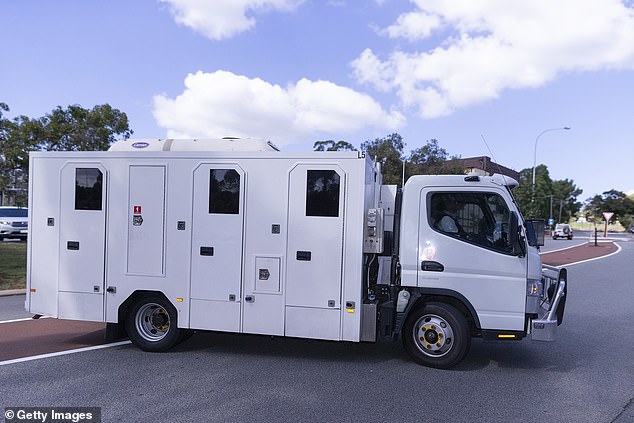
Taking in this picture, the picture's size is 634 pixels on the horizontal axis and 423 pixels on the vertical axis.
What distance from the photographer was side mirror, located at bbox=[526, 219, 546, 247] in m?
6.14

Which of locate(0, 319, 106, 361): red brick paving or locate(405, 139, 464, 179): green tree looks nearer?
locate(0, 319, 106, 361): red brick paving

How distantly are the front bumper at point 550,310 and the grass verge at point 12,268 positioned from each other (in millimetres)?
11794

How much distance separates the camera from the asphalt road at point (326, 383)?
481 centimetres

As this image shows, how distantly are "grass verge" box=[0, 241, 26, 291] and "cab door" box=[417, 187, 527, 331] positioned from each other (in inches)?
424

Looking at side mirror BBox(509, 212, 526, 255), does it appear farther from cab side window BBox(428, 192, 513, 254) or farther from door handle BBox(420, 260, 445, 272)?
door handle BBox(420, 260, 445, 272)

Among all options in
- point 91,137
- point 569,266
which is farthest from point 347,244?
point 569,266

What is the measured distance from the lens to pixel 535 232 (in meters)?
6.25

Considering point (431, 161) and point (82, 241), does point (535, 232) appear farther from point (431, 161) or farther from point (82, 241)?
point (431, 161)

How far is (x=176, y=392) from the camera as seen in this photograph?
17.2ft

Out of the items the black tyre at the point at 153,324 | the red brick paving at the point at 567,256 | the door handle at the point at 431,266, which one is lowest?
the red brick paving at the point at 567,256

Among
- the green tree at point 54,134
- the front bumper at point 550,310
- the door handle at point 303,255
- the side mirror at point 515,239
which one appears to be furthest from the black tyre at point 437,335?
the green tree at point 54,134

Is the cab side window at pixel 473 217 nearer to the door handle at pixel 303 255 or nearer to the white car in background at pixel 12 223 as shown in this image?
the door handle at pixel 303 255

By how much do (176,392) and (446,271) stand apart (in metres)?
3.37

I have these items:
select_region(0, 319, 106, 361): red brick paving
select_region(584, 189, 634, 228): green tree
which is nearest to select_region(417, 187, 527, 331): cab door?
select_region(0, 319, 106, 361): red brick paving
